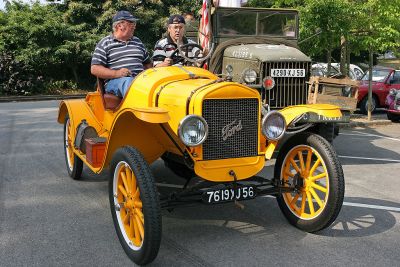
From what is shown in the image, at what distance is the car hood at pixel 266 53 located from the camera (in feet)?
22.0

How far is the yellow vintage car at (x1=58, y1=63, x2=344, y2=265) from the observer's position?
3.38 m

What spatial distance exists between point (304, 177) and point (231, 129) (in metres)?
0.85

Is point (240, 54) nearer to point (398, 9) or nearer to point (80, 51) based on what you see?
point (398, 9)

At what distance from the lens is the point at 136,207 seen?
3.38m

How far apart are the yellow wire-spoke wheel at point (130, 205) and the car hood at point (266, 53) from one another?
374 centimetres

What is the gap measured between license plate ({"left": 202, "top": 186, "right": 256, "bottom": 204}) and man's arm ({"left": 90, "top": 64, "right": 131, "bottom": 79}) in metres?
1.93

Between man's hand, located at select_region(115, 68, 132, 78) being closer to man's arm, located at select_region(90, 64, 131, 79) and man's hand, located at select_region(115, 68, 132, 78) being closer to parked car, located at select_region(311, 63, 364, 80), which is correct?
man's arm, located at select_region(90, 64, 131, 79)

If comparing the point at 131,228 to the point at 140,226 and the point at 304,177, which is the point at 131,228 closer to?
the point at 140,226

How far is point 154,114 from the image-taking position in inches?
131

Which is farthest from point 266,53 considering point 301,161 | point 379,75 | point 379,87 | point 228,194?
point 379,75

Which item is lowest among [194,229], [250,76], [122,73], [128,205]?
[194,229]

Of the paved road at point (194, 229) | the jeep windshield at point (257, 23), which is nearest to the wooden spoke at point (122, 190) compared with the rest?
the paved road at point (194, 229)

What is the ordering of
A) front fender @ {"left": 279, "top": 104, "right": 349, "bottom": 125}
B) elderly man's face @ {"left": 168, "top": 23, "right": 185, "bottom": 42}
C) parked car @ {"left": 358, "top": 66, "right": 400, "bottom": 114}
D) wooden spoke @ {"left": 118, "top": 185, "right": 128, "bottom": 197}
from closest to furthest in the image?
wooden spoke @ {"left": 118, "top": 185, "right": 128, "bottom": 197}, front fender @ {"left": 279, "top": 104, "right": 349, "bottom": 125}, elderly man's face @ {"left": 168, "top": 23, "right": 185, "bottom": 42}, parked car @ {"left": 358, "top": 66, "right": 400, "bottom": 114}

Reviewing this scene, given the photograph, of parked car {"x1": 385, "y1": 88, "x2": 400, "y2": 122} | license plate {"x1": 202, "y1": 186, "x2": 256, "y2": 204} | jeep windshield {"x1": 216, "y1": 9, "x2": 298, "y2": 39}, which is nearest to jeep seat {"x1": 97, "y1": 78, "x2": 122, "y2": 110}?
license plate {"x1": 202, "y1": 186, "x2": 256, "y2": 204}
